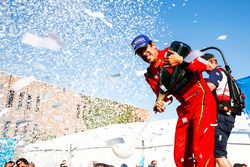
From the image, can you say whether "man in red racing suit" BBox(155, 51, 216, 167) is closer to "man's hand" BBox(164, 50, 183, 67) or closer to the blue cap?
"man's hand" BBox(164, 50, 183, 67)

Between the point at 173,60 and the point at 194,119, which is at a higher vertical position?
the point at 173,60

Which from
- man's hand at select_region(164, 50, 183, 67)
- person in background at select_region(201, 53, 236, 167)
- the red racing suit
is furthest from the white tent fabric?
man's hand at select_region(164, 50, 183, 67)

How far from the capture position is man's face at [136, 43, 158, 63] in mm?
3988

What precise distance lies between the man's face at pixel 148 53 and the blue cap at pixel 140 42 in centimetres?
5

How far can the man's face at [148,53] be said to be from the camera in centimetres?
399

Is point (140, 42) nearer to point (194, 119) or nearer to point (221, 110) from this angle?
point (194, 119)

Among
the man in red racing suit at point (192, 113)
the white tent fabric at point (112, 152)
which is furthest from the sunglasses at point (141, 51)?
the white tent fabric at point (112, 152)

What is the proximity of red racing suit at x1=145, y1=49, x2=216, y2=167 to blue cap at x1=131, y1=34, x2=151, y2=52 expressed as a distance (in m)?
0.47

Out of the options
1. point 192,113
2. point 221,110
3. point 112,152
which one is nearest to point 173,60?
point 192,113

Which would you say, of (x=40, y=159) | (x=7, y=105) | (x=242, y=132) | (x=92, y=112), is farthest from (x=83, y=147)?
(x=92, y=112)

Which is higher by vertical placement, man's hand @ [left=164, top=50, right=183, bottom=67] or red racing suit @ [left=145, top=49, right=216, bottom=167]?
man's hand @ [left=164, top=50, right=183, bottom=67]

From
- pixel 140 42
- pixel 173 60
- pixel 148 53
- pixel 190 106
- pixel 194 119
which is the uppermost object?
pixel 140 42

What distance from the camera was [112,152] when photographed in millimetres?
15070

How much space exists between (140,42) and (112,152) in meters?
11.7
